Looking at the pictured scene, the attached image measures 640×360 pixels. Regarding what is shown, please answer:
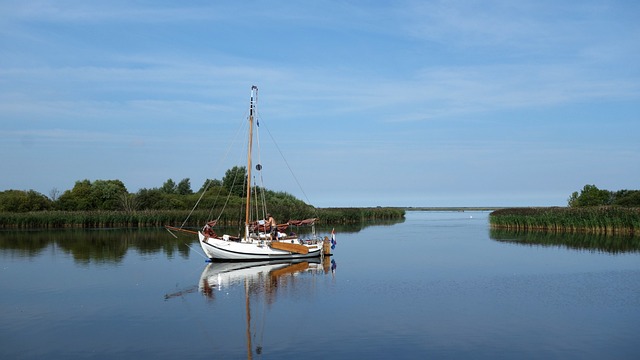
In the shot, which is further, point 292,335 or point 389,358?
point 292,335

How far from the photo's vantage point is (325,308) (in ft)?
60.4

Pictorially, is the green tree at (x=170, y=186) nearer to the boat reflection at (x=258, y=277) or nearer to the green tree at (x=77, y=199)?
the green tree at (x=77, y=199)

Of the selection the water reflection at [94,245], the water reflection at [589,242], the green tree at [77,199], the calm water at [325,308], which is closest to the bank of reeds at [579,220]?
the water reflection at [589,242]

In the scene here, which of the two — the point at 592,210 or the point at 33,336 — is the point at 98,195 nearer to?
the point at 592,210

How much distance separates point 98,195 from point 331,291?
2683 inches

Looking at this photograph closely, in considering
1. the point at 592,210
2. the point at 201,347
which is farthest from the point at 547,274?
the point at 592,210

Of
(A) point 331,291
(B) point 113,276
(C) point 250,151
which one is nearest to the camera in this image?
(A) point 331,291

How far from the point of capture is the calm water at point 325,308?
13.8m

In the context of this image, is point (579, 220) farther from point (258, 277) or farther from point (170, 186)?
point (170, 186)

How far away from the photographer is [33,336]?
1491 centimetres

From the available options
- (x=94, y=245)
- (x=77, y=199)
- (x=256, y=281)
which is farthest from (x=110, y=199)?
(x=256, y=281)

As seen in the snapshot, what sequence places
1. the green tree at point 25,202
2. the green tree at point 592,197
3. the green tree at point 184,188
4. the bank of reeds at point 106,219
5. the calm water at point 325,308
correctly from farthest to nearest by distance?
the green tree at point 184,188, the green tree at point 592,197, the green tree at point 25,202, the bank of reeds at point 106,219, the calm water at point 325,308

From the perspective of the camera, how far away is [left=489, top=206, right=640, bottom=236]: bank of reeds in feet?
160

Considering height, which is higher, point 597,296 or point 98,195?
point 98,195
